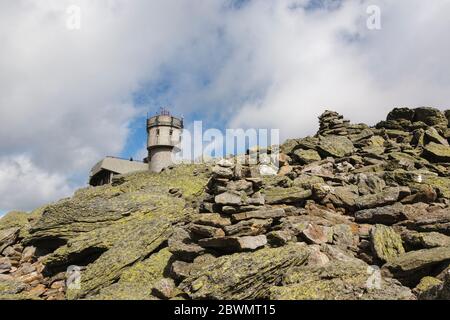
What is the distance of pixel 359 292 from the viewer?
1284 cm

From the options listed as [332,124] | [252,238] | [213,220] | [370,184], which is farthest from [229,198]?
[332,124]

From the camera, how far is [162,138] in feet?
263

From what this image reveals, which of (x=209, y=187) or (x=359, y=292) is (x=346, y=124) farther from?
(x=359, y=292)

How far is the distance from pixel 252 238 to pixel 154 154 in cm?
6489

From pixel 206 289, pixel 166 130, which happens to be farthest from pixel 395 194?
pixel 166 130

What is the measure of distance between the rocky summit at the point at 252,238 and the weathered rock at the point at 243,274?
0.14 feet

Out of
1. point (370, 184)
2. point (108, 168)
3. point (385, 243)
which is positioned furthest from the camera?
point (108, 168)

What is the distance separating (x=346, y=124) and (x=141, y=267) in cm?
3037

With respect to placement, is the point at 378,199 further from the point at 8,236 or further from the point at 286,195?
the point at 8,236

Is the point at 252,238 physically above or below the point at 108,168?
below

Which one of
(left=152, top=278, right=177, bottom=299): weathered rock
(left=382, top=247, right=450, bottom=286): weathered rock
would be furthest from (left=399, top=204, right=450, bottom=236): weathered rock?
(left=152, top=278, right=177, bottom=299): weathered rock

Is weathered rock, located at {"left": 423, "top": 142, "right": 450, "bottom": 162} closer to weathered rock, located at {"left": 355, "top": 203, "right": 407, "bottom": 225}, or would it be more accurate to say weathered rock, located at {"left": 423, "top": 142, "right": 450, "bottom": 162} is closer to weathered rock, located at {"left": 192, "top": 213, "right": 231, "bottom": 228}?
weathered rock, located at {"left": 355, "top": 203, "right": 407, "bottom": 225}

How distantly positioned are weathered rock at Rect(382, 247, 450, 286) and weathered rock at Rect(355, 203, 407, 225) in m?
4.72

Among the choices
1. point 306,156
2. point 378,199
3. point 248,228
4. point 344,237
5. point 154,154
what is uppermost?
point 154,154
